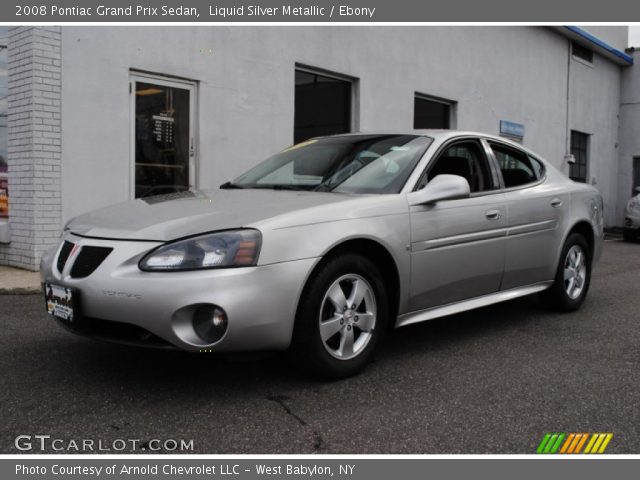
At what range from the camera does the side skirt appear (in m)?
4.11

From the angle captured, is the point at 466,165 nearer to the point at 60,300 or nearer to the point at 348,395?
the point at 348,395

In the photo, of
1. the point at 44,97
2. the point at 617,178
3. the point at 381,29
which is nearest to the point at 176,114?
the point at 44,97

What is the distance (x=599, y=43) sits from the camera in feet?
58.1

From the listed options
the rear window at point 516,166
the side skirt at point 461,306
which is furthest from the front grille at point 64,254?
the rear window at point 516,166

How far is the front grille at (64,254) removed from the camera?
11.9ft

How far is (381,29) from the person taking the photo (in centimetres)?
1111

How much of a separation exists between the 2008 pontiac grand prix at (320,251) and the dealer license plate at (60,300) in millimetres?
11

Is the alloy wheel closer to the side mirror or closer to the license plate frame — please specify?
the side mirror

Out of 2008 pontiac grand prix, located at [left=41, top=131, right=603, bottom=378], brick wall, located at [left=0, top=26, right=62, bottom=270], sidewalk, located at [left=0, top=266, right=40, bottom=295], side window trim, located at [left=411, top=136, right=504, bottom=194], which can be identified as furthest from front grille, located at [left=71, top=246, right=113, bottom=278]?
brick wall, located at [left=0, top=26, right=62, bottom=270]

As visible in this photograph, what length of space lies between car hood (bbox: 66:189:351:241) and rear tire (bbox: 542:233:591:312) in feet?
7.73

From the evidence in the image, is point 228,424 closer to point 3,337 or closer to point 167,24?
point 3,337

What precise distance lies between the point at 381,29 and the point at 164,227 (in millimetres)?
8593

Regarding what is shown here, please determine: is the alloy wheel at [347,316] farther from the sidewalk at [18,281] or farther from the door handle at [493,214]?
the sidewalk at [18,281]

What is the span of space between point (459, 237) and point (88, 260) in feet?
7.30
